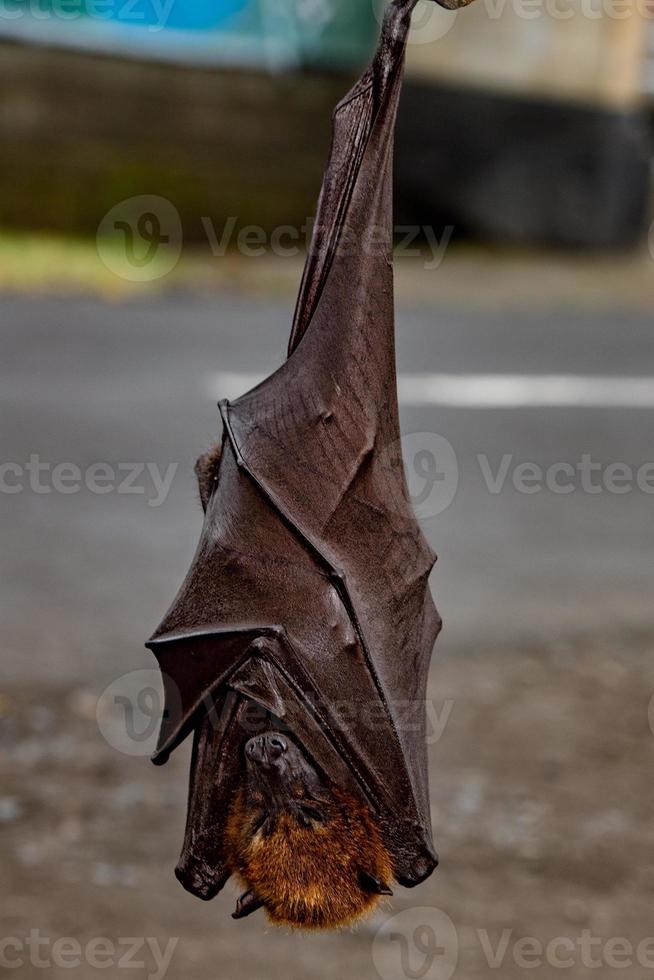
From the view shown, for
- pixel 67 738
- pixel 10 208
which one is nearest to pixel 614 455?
pixel 67 738

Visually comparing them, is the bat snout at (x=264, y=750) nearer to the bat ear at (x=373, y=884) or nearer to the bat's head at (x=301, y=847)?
the bat's head at (x=301, y=847)

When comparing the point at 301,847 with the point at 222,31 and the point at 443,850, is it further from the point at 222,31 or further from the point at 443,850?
the point at 222,31

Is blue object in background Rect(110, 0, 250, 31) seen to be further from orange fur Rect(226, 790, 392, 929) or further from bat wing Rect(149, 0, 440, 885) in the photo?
orange fur Rect(226, 790, 392, 929)

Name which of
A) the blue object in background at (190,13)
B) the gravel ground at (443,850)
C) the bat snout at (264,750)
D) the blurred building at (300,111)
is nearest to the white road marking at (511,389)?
the blurred building at (300,111)

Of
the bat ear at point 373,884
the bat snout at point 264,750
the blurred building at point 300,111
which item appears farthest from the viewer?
the blurred building at point 300,111

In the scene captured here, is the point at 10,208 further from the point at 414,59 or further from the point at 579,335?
the point at 579,335

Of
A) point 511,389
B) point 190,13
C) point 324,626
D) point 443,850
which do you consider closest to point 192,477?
point 511,389
